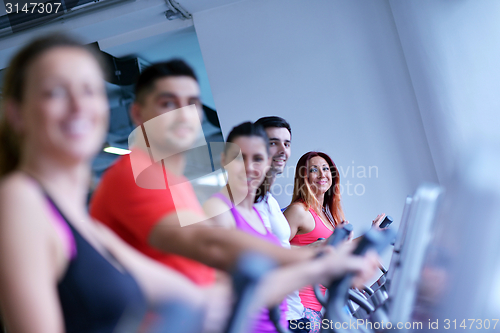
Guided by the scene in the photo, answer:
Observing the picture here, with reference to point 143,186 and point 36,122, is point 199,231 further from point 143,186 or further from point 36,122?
point 36,122

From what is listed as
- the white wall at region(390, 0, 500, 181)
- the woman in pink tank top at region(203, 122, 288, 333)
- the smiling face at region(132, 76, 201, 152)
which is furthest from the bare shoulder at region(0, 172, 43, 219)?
the white wall at region(390, 0, 500, 181)

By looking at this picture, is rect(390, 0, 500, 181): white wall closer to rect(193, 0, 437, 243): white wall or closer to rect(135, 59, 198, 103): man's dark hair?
rect(193, 0, 437, 243): white wall

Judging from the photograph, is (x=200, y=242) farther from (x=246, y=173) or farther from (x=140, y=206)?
(x=246, y=173)

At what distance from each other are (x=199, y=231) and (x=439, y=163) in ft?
10.0

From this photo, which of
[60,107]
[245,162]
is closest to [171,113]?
[60,107]

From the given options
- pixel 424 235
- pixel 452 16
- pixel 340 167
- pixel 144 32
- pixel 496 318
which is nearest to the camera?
pixel 496 318

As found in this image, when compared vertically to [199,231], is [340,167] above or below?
below

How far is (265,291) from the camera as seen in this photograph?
1.95 ft

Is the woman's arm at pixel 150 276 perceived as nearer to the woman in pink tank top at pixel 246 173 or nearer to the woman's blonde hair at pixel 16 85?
the woman's blonde hair at pixel 16 85

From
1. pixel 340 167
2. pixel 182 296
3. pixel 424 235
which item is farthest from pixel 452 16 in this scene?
pixel 182 296

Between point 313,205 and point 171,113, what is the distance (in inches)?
79.8

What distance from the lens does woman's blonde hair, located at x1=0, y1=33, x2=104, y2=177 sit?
23.2 inches

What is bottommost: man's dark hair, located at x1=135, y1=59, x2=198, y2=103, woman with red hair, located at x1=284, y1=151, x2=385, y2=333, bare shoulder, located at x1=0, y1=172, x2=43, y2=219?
woman with red hair, located at x1=284, y1=151, x2=385, y2=333

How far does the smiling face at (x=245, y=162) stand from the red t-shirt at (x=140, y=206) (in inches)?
21.3
